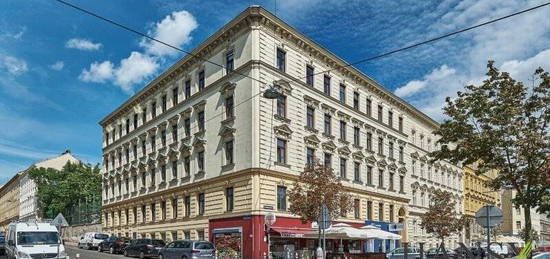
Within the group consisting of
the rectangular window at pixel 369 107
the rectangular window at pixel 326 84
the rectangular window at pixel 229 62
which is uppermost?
the rectangular window at pixel 229 62

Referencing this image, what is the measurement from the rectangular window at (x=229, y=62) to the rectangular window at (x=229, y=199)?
7.90 meters

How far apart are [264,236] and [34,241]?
13.4 metres

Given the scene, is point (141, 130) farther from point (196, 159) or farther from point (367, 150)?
point (367, 150)

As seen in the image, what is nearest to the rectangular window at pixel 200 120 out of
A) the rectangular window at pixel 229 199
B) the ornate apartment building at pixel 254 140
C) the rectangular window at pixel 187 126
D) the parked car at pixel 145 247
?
the ornate apartment building at pixel 254 140

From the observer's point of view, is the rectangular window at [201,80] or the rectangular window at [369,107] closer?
the rectangular window at [201,80]

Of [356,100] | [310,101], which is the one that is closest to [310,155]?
[310,101]

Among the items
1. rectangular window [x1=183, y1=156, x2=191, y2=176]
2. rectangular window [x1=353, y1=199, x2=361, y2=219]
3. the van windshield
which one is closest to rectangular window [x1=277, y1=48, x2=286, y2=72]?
rectangular window [x1=183, y1=156, x2=191, y2=176]

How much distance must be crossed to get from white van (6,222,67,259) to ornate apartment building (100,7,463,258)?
11863mm

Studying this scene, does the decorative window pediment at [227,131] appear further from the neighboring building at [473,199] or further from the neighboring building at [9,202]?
the neighboring building at [9,202]

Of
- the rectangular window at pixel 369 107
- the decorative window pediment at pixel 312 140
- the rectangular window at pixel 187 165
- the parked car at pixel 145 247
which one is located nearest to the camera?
the parked car at pixel 145 247

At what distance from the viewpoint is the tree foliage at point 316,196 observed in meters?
31.2

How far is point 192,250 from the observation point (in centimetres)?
2980

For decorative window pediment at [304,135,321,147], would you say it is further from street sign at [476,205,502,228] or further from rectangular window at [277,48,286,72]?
street sign at [476,205,502,228]

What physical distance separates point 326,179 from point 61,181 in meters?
63.5
